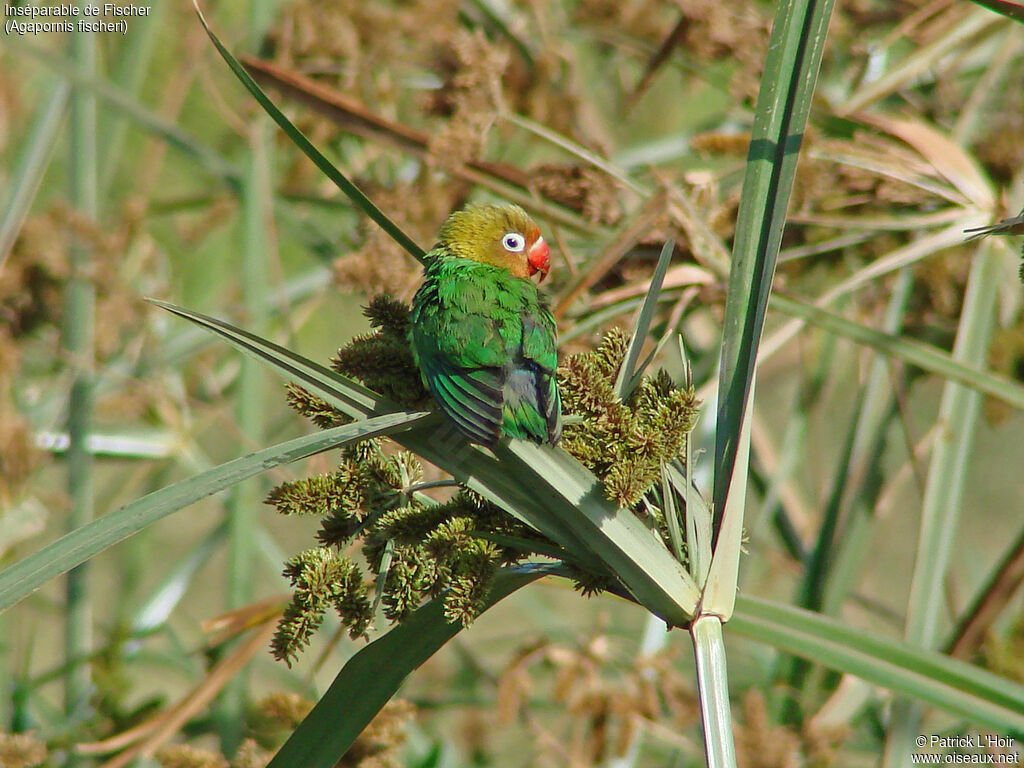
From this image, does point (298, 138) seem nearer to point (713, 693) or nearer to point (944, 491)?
point (713, 693)

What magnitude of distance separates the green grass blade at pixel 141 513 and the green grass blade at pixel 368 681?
27 centimetres

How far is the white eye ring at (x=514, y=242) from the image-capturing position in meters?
1.69

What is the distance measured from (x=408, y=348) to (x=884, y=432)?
1456 mm

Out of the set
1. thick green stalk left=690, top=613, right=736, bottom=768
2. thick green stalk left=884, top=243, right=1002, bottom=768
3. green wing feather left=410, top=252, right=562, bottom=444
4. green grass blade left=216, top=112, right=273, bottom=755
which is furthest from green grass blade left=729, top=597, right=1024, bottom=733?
green grass blade left=216, top=112, right=273, bottom=755

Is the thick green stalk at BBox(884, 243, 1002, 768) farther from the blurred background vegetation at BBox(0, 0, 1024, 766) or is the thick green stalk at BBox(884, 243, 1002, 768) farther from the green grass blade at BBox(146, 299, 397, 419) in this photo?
the green grass blade at BBox(146, 299, 397, 419)

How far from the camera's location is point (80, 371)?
2184 millimetres

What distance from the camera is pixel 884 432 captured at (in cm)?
226

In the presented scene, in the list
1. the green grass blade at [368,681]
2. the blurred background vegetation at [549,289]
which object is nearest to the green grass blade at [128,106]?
the blurred background vegetation at [549,289]

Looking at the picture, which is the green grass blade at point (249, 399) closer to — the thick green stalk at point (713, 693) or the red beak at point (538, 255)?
the red beak at point (538, 255)

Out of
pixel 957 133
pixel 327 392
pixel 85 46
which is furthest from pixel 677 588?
pixel 85 46

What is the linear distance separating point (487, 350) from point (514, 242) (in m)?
0.42

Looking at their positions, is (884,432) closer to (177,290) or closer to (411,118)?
(411,118)

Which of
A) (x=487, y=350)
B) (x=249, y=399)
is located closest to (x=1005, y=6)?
(x=487, y=350)

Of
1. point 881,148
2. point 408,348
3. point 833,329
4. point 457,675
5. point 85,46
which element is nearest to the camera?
point 408,348
